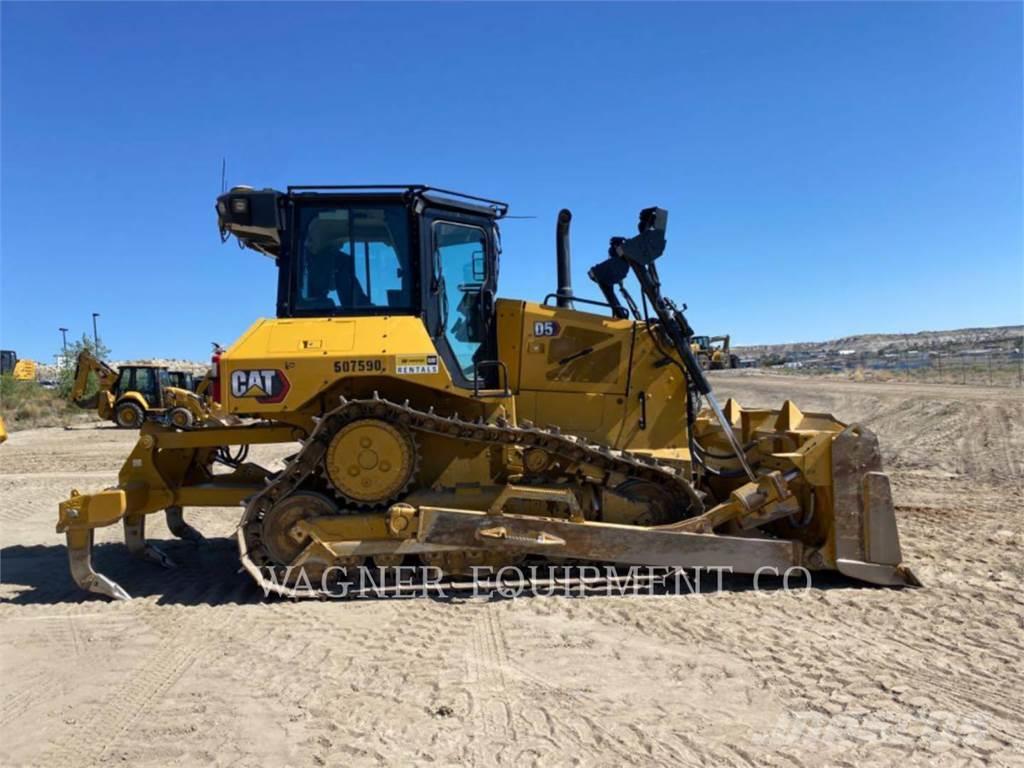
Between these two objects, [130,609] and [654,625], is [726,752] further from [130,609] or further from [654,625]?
[130,609]

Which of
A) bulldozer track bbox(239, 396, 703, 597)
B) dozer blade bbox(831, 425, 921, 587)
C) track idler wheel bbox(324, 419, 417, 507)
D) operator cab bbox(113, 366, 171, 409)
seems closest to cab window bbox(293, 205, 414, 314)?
bulldozer track bbox(239, 396, 703, 597)

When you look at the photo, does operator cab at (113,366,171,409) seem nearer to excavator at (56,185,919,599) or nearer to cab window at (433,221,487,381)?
excavator at (56,185,919,599)

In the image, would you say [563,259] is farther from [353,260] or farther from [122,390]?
[122,390]

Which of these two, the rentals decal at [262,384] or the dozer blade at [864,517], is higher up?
the rentals decal at [262,384]

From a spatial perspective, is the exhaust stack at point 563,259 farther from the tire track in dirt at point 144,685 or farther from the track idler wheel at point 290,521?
the tire track in dirt at point 144,685

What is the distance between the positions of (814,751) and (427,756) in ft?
5.69

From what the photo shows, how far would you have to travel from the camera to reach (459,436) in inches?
213

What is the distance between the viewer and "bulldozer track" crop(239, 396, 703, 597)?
17.3 feet

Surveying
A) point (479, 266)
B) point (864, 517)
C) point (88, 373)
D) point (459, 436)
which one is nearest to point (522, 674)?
point (459, 436)

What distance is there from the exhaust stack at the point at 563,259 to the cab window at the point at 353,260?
4.76 feet

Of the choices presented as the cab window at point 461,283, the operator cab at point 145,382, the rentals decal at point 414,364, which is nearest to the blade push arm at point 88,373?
the operator cab at point 145,382

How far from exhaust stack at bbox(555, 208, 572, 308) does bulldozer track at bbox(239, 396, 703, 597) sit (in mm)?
1423

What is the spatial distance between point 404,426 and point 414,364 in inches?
19.3

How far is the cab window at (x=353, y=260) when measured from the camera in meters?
5.73
